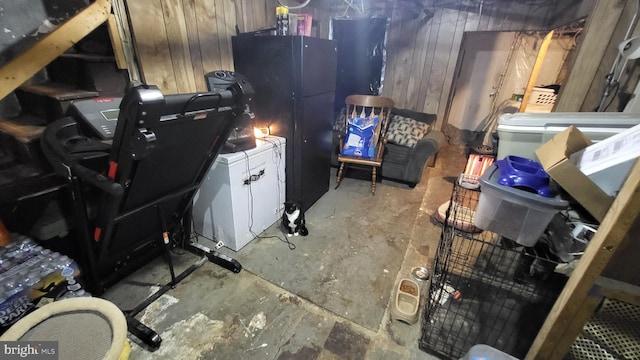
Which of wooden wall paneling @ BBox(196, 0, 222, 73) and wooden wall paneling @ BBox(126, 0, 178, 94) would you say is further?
wooden wall paneling @ BBox(196, 0, 222, 73)

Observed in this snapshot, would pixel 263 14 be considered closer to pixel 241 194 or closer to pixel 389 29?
pixel 241 194

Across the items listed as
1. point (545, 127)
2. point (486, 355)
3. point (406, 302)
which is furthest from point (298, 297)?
point (545, 127)

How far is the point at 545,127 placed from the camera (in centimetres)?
127

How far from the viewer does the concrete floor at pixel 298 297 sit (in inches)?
52.4

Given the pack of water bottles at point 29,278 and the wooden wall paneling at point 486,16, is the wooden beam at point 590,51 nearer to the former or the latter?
the wooden wall paneling at point 486,16

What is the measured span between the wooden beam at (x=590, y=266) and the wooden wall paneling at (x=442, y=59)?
11.4 feet

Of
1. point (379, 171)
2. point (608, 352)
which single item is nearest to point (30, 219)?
point (608, 352)

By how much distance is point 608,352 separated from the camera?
798mm

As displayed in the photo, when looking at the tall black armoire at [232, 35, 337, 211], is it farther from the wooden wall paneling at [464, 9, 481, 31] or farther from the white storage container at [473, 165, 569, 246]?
the wooden wall paneling at [464, 9, 481, 31]

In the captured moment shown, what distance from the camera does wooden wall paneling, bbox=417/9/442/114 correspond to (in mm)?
3476

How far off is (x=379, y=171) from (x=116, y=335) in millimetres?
2842

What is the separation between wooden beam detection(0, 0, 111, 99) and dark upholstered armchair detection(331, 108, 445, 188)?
2.42 metres

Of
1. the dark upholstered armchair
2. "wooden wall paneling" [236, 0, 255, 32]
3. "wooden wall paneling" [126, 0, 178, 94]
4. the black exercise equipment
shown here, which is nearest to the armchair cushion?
the dark upholstered armchair

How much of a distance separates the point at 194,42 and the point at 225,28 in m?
0.33
